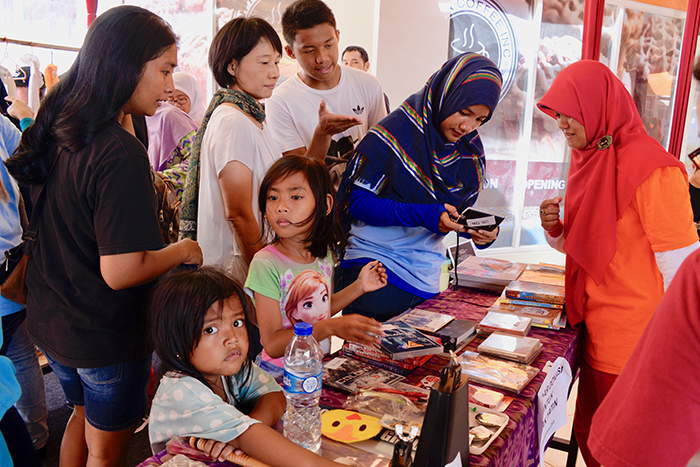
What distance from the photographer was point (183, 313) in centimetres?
105

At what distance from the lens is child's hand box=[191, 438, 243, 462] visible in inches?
36.1

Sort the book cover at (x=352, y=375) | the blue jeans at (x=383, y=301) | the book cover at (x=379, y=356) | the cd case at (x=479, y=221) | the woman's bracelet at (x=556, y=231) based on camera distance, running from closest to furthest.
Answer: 1. the book cover at (x=352, y=375)
2. the book cover at (x=379, y=356)
3. the cd case at (x=479, y=221)
4. the blue jeans at (x=383, y=301)
5. the woman's bracelet at (x=556, y=231)

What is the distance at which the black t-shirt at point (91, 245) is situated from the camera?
3.96ft

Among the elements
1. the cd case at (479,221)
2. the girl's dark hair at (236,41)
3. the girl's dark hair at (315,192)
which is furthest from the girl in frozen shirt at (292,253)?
the girl's dark hair at (236,41)

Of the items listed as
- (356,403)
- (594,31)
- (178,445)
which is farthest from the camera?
(594,31)

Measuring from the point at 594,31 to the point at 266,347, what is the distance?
141 inches

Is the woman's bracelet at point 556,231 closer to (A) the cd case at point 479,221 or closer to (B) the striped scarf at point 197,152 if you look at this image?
(A) the cd case at point 479,221

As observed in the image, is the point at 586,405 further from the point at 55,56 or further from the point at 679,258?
the point at 55,56

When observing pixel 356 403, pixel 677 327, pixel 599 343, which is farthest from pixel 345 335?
pixel 599 343

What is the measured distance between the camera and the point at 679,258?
1.51 metres

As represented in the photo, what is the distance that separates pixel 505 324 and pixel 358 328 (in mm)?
641

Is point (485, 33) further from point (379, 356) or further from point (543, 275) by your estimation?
point (379, 356)

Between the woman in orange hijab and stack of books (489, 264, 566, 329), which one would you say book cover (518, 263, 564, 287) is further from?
the woman in orange hijab

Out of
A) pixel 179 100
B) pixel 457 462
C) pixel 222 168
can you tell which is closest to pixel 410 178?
pixel 222 168
